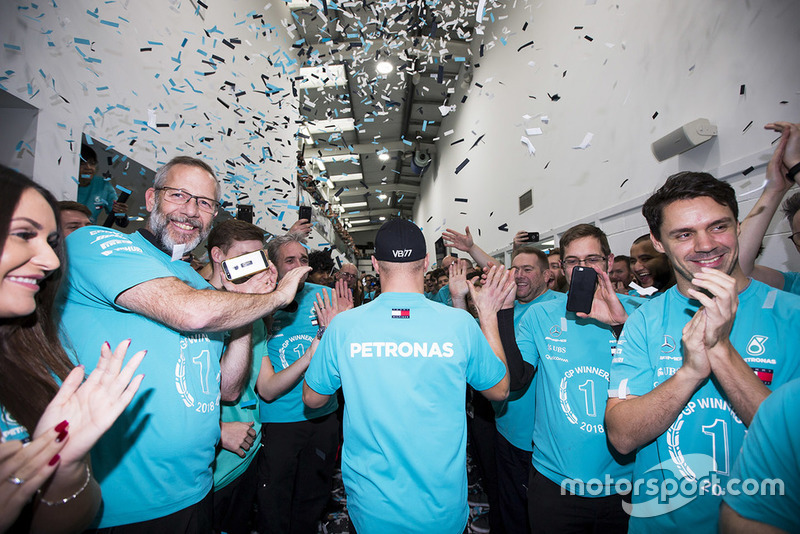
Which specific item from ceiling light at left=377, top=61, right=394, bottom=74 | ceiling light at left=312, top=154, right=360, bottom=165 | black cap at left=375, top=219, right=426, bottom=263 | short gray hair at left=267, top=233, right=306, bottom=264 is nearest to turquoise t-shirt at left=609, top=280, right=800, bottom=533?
black cap at left=375, top=219, right=426, bottom=263

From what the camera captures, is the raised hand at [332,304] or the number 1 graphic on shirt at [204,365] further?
the raised hand at [332,304]

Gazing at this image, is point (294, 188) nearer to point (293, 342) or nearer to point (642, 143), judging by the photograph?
point (293, 342)

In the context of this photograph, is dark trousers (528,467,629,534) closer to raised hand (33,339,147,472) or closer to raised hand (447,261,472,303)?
raised hand (447,261,472,303)

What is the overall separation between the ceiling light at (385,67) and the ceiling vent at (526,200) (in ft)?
15.3

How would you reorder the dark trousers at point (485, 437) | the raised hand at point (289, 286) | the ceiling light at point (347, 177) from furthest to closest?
the ceiling light at point (347, 177), the dark trousers at point (485, 437), the raised hand at point (289, 286)

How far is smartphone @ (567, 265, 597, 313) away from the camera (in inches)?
73.7

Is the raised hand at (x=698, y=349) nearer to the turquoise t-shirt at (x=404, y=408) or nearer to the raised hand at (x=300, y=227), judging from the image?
the turquoise t-shirt at (x=404, y=408)

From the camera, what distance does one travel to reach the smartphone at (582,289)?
1.87 meters

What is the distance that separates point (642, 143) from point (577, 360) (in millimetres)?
2460

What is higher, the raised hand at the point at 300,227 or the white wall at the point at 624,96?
the white wall at the point at 624,96

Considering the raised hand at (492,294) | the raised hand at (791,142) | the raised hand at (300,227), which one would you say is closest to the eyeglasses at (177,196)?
the raised hand at (300,227)

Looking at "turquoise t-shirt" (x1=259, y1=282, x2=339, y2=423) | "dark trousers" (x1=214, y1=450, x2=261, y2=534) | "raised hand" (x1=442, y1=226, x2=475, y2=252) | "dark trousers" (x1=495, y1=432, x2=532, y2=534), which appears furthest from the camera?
"raised hand" (x1=442, y1=226, x2=475, y2=252)

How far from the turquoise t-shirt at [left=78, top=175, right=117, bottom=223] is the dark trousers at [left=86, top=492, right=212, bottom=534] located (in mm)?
2652

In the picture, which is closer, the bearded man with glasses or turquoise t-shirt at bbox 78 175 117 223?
the bearded man with glasses
